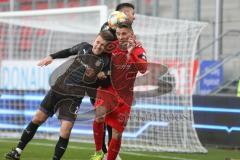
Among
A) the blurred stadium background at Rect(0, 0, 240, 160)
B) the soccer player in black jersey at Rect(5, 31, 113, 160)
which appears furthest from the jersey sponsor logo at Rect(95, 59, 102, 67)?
the blurred stadium background at Rect(0, 0, 240, 160)

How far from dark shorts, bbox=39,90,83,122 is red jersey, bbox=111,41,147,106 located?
0.50m

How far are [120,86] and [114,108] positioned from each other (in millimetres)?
346

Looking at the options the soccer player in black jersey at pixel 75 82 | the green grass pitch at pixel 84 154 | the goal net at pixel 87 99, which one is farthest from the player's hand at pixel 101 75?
the green grass pitch at pixel 84 154

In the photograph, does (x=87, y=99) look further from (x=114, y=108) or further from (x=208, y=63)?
(x=114, y=108)

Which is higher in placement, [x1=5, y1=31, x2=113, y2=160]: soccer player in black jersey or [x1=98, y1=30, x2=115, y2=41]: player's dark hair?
[x1=98, y1=30, x2=115, y2=41]: player's dark hair

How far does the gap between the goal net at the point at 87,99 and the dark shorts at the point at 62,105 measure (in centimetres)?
77

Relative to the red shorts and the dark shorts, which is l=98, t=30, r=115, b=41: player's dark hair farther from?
the dark shorts

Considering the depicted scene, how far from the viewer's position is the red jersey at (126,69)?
8.37 metres

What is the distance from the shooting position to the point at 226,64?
18.2 meters

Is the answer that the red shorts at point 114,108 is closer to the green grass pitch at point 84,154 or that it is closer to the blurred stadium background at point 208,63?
the green grass pitch at point 84,154

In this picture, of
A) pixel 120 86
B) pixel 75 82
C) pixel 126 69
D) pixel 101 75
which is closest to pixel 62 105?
pixel 75 82

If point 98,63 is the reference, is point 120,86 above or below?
below

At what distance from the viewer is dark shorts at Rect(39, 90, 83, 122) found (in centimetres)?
842

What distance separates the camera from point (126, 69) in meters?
8.49
